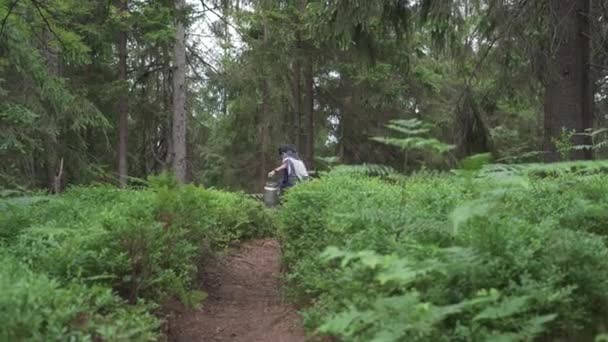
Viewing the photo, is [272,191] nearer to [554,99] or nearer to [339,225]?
[554,99]

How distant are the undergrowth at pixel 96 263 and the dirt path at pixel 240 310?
0.33 meters

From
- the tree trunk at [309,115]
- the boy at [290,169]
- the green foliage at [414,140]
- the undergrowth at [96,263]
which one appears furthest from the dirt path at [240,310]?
the tree trunk at [309,115]

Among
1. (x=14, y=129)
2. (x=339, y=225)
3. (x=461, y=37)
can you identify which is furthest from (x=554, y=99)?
(x=14, y=129)

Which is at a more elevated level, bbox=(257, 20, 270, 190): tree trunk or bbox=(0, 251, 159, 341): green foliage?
bbox=(257, 20, 270, 190): tree trunk

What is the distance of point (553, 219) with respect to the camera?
404 centimetres

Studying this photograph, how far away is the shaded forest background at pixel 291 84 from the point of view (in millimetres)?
9109

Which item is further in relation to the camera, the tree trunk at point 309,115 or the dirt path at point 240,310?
the tree trunk at point 309,115

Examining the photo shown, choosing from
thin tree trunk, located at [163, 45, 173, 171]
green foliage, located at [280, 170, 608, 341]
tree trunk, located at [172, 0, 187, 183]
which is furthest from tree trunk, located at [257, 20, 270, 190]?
green foliage, located at [280, 170, 608, 341]

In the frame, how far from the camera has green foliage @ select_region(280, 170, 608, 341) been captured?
281cm

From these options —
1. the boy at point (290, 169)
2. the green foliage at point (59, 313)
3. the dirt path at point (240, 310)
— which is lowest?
the dirt path at point (240, 310)

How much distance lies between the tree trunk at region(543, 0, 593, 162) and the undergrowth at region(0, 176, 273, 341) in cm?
551

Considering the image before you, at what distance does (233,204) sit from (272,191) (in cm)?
257

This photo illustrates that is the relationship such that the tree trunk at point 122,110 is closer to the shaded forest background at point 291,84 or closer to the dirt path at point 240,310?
the shaded forest background at point 291,84

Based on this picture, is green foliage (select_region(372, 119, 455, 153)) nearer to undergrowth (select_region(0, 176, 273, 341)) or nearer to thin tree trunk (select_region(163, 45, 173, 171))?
undergrowth (select_region(0, 176, 273, 341))
